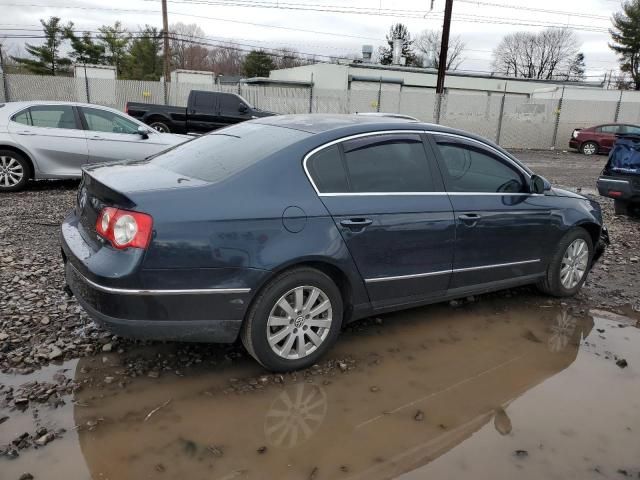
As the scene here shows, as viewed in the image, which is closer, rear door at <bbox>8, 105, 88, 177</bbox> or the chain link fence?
rear door at <bbox>8, 105, 88, 177</bbox>

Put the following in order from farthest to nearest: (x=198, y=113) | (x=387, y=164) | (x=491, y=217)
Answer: (x=198, y=113)
(x=491, y=217)
(x=387, y=164)

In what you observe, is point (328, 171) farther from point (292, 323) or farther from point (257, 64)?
point (257, 64)

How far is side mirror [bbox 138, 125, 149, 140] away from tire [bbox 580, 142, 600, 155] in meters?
21.1

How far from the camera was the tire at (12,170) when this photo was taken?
8523 millimetres

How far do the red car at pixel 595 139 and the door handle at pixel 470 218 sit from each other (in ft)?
74.3

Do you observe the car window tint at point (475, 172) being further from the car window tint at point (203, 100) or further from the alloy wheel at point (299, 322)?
the car window tint at point (203, 100)

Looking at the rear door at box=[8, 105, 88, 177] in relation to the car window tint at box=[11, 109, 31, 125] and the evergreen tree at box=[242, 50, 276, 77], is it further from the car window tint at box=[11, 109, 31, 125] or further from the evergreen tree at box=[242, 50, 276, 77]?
the evergreen tree at box=[242, 50, 276, 77]

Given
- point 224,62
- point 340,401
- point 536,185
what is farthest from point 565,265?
point 224,62

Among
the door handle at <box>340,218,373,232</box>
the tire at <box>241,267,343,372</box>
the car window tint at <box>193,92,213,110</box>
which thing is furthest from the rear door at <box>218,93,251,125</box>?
the tire at <box>241,267,343,372</box>

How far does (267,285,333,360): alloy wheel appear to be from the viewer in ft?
10.9

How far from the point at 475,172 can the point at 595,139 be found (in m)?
22.7

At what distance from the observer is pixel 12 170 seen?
858 cm

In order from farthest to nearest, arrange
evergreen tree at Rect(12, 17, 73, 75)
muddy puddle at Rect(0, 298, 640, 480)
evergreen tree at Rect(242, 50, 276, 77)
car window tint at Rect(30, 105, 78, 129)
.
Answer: evergreen tree at Rect(242, 50, 276, 77), evergreen tree at Rect(12, 17, 73, 75), car window tint at Rect(30, 105, 78, 129), muddy puddle at Rect(0, 298, 640, 480)

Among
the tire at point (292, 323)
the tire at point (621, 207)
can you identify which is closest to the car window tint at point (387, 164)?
the tire at point (292, 323)
